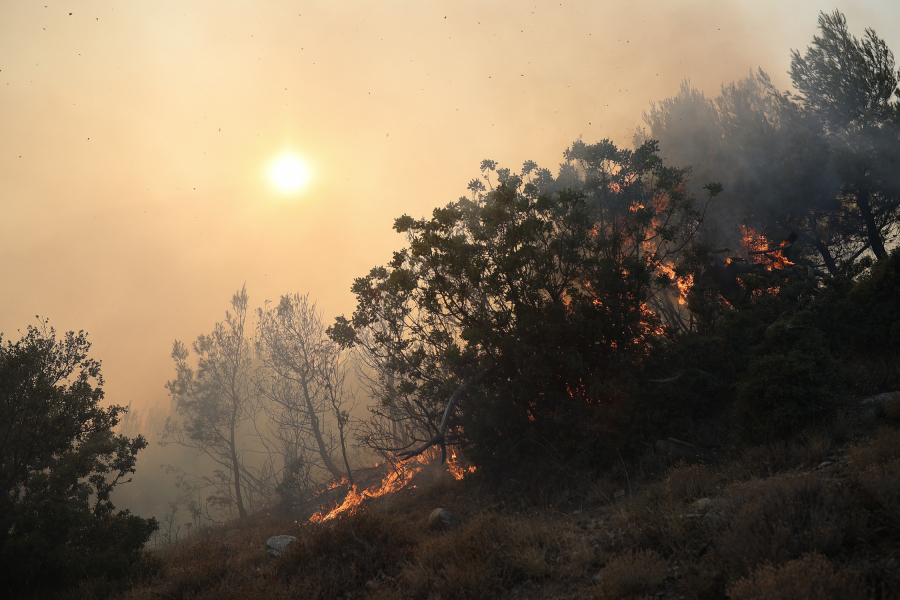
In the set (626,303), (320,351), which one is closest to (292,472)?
(320,351)

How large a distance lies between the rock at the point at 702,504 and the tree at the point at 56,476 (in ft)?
43.6

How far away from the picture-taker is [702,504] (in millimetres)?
6617

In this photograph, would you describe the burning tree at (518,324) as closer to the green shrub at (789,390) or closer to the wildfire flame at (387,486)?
the green shrub at (789,390)

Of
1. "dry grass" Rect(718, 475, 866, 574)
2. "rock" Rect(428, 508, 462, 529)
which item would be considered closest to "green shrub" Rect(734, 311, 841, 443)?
"dry grass" Rect(718, 475, 866, 574)

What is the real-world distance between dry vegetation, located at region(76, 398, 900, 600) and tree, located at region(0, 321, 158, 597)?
1283 mm

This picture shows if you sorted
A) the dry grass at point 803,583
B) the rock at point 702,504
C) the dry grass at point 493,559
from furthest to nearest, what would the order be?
the rock at point 702,504 < the dry grass at point 493,559 < the dry grass at point 803,583

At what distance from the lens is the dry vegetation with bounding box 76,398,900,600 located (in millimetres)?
4562

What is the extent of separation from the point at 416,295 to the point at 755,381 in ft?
30.4

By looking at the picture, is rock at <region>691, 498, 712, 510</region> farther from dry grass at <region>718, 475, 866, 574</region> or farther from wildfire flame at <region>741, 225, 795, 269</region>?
wildfire flame at <region>741, 225, 795, 269</region>

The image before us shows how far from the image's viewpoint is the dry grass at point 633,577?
16.7 ft

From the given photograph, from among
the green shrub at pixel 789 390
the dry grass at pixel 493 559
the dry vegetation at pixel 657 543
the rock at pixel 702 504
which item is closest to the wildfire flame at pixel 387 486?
the dry vegetation at pixel 657 543

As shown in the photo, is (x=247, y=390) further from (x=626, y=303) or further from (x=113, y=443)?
(x=626, y=303)

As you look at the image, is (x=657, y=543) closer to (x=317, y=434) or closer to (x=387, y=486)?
(x=387, y=486)

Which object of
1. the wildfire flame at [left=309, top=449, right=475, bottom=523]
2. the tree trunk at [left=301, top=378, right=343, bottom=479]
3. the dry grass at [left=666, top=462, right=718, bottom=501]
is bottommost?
the wildfire flame at [left=309, top=449, right=475, bottom=523]
